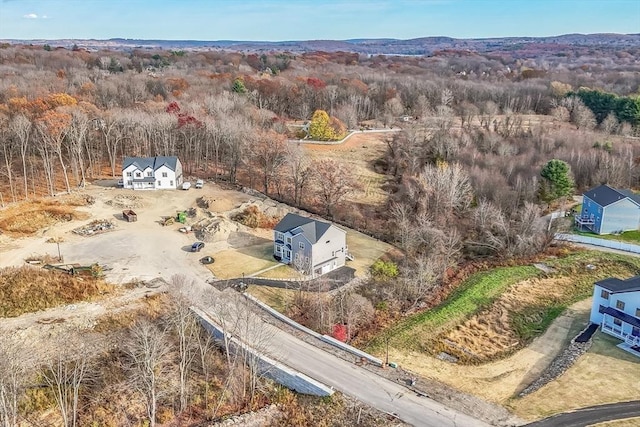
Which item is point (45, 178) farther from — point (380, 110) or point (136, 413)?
point (380, 110)

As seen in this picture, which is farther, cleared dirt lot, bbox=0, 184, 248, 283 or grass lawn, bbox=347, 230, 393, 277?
grass lawn, bbox=347, 230, 393, 277

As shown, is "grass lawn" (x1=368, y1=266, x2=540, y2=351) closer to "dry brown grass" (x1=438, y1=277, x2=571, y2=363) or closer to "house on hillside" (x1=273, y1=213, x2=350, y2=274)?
"dry brown grass" (x1=438, y1=277, x2=571, y2=363)

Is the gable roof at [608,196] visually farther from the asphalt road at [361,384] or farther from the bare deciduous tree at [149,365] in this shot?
the bare deciduous tree at [149,365]

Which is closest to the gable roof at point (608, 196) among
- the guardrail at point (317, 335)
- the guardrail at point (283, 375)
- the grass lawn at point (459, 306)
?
the grass lawn at point (459, 306)

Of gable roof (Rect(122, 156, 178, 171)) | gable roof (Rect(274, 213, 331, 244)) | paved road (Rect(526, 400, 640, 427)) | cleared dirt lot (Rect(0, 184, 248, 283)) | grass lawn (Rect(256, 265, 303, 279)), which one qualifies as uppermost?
gable roof (Rect(122, 156, 178, 171))

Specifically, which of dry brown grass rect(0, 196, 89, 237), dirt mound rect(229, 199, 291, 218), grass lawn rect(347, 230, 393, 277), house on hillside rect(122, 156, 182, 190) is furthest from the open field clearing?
dry brown grass rect(0, 196, 89, 237)

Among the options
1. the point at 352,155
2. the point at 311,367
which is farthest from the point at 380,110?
the point at 311,367
